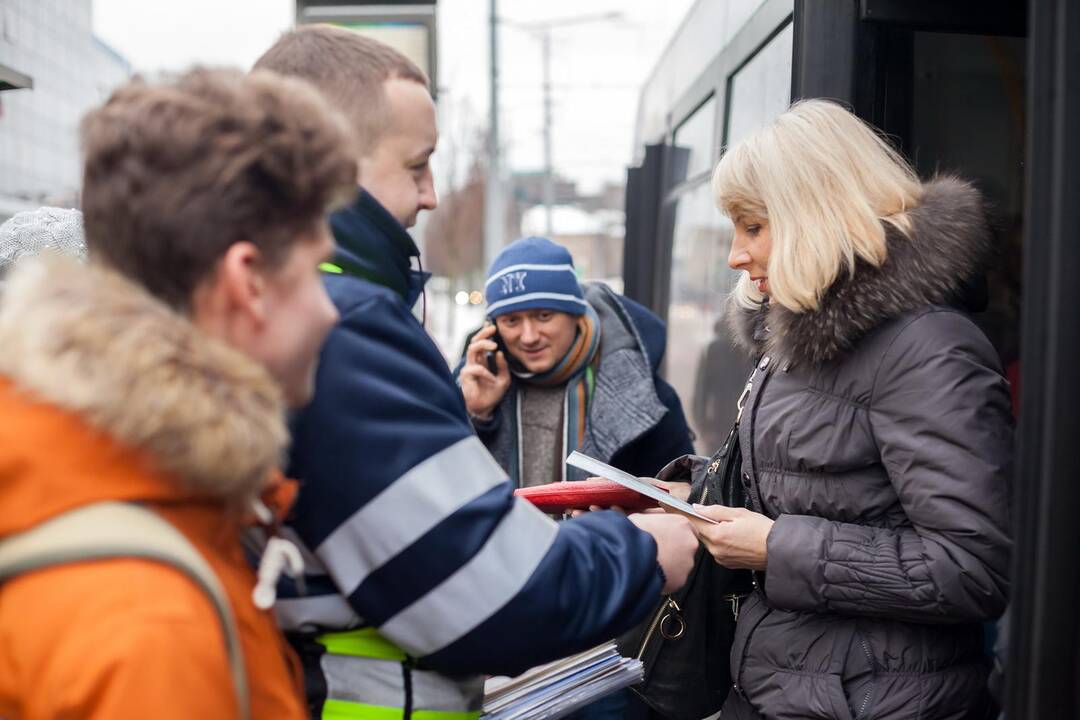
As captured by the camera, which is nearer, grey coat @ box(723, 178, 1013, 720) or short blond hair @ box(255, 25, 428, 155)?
short blond hair @ box(255, 25, 428, 155)

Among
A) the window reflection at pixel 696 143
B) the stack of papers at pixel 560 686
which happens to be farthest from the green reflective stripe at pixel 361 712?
the window reflection at pixel 696 143

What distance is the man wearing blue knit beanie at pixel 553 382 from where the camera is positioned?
127 inches

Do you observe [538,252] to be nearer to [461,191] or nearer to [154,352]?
[154,352]

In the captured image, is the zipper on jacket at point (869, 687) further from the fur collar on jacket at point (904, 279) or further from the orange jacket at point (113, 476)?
the orange jacket at point (113, 476)

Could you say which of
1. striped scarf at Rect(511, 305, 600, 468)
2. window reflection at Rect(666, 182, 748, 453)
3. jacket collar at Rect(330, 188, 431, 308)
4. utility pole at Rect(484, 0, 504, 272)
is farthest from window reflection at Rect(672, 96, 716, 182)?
utility pole at Rect(484, 0, 504, 272)

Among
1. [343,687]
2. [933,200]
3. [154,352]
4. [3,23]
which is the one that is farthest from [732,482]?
[3,23]

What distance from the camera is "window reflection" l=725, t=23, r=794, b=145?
9.89ft

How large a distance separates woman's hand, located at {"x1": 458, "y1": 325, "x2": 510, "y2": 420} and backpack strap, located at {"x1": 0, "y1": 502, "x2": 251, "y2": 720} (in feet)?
7.31

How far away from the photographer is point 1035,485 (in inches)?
57.6

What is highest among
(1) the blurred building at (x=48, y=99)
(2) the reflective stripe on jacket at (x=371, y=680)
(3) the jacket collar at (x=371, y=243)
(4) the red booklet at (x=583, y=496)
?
(1) the blurred building at (x=48, y=99)

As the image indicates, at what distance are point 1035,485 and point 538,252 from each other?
6.99ft

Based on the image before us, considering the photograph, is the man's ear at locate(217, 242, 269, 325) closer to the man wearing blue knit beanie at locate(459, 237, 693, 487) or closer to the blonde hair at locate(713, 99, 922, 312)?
the blonde hair at locate(713, 99, 922, 312)

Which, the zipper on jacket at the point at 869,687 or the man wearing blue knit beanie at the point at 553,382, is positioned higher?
the man wearing blue knit beanie at the point at 553,382

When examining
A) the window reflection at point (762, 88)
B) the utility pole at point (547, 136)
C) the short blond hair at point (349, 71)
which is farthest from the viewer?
the utility pole at point (547, 136)
